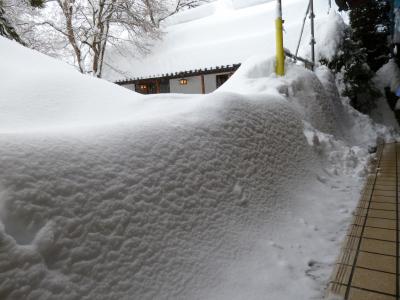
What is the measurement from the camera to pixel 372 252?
2.01 metres

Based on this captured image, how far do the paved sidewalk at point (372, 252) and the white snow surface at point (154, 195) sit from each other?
0.11m

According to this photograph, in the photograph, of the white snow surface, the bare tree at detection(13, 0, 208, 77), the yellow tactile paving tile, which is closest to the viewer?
the white snow surface

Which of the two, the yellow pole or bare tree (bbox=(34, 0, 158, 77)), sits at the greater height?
bare tree (bbox=(34, 0, 158, 77))

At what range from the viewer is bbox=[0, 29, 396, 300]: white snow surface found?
1.22 metres

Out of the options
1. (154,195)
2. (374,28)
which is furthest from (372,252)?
(374,28)

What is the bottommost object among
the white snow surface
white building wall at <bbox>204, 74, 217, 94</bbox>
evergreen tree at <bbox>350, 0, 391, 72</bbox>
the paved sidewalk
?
the paved sidewalk

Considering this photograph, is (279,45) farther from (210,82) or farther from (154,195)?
(210,82)

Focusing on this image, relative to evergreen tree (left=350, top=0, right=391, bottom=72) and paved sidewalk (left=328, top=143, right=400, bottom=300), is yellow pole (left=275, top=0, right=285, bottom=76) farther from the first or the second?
evergreen tree (left=350, top=0, right=391, bottom=72)

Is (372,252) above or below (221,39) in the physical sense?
below

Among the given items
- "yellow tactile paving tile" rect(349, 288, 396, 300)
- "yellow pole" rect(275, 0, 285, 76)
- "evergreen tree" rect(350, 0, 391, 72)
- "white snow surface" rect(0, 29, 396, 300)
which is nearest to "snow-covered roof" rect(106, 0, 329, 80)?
"evergreen tree" rect(350, 0, 391, 72)

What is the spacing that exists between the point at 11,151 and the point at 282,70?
438 cm

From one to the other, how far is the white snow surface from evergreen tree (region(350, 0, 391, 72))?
744cm

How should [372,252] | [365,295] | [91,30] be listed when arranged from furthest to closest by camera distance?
[91,30] → [372,252] → [365,295]

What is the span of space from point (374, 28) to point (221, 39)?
5.33 metres
